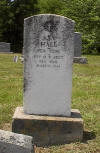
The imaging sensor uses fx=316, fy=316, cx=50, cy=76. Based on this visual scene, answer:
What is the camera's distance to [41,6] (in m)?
39.8

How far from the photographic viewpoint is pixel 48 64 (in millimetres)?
4668

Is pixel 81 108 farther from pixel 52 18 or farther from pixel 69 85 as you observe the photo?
pixel 52 18

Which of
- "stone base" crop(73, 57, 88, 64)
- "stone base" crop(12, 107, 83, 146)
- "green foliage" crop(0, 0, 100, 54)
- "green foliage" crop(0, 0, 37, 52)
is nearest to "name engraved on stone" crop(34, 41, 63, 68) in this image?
"stone base" crop(12, 107, 83, 146)

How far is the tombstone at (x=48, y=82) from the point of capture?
15.0 ft

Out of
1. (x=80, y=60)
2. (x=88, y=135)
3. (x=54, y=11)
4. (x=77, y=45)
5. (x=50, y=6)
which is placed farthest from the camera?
(x=50, y=6)

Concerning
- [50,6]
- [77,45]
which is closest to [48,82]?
[77,45]

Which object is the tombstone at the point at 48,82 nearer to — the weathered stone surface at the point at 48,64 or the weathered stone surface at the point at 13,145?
the weathered stone surface at the point at 48,64

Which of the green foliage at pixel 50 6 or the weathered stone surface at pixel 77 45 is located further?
the green foliage at pixel 50 6

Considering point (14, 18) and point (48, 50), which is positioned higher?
point (14, 18)

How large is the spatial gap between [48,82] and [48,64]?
0.88ft

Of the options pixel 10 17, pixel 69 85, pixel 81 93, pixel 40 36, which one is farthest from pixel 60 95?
pixel 10 17

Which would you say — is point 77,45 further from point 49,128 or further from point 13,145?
point 13,145

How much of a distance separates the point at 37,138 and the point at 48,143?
0.18 m

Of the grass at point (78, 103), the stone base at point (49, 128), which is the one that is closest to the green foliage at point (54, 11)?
the grass at point (78, 103)
